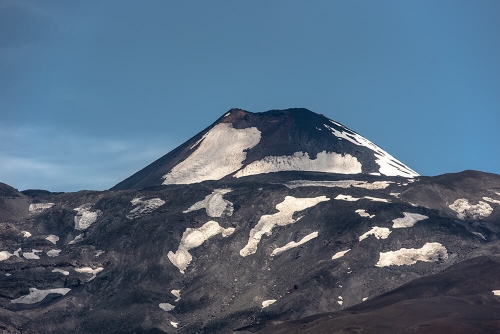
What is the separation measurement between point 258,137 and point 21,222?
63.0 m

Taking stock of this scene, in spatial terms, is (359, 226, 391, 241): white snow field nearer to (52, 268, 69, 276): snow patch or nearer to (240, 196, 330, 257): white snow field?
(240, 196, 330, 257): white snow field

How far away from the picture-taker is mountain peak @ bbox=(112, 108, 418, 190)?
179 m

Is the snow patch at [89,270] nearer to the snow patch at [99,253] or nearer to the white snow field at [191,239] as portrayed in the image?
the snow patch at [99,253]

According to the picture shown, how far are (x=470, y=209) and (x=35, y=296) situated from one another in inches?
2837

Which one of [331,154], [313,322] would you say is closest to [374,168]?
[331,154]

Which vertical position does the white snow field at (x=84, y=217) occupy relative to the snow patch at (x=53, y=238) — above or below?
above

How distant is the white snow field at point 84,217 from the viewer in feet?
492

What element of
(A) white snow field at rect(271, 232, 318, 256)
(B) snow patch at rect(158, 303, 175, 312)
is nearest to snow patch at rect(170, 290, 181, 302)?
(B) snow patch at rect(158, 303, 175, 312)

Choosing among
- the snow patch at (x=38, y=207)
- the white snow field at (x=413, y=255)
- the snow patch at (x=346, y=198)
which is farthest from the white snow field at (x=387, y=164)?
the snow patch at (x=38, y=207)

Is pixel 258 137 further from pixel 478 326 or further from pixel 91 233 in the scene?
pixel 478 326

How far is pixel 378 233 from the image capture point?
127 metres

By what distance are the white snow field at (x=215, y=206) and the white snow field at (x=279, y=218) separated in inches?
340

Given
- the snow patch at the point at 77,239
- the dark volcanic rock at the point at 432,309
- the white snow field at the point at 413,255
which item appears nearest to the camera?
the dark volcanic rock at the point at 432,309

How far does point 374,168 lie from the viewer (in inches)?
7160
